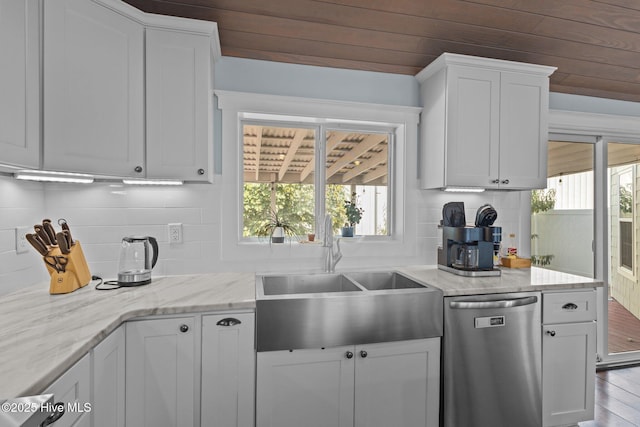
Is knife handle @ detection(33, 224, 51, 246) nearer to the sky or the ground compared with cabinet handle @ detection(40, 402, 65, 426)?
nearer to the sky

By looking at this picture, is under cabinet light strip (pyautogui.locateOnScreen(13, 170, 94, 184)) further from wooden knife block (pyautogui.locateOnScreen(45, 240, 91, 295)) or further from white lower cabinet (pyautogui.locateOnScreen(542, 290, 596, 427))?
white lower cabinet (pyautogui.locateOnScreen(542, 290, 596, 427))

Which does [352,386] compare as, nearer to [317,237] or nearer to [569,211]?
[317,237]

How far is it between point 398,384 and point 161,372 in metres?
1.15

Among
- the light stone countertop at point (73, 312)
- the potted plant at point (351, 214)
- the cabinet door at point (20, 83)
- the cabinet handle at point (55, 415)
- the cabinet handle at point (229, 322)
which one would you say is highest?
the cabinet door at point (20, 83)

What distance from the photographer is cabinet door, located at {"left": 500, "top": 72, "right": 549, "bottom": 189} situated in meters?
2.32

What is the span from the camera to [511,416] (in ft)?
6.22

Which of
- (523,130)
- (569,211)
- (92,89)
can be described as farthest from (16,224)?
(569,211)

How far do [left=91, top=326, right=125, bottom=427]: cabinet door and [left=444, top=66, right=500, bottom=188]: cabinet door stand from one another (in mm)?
2036

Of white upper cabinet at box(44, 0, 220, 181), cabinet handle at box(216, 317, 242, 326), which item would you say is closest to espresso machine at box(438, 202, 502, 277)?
cabinet handle at box(216, 317, 242, 326)

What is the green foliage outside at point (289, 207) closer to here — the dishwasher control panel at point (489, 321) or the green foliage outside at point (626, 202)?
the dishwasher control panel at point (489, 321)

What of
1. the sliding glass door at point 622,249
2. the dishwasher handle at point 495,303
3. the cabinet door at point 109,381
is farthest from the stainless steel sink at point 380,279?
the sliding glass door at point 622,249

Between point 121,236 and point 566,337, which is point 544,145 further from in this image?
point 121,236

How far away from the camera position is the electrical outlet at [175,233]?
7.03 ft

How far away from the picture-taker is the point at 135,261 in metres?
1.90
